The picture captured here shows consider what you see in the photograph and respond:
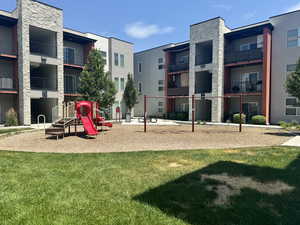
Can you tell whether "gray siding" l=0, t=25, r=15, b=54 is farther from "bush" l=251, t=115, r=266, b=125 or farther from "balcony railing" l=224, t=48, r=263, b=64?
"bush" l=251, t=115, r=266, b=125

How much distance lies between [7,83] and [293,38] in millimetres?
31223

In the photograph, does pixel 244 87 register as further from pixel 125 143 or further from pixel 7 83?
pixel 7 83

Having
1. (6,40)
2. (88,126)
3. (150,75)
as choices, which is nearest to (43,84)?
(6,40)

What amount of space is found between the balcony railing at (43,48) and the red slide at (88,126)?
12.9 meters

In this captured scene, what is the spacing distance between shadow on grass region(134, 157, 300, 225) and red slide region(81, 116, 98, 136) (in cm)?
941

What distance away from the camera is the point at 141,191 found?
185 inches

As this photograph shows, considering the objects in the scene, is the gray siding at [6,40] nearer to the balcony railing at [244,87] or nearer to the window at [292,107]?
the balcony railing at [244,87]

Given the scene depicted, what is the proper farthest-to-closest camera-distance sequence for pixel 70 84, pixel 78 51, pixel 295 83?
pixel 78 51
pixel 70 84
pixel 295 83

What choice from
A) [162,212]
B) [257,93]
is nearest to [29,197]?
[162,212]

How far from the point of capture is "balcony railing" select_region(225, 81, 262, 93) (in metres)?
24.4

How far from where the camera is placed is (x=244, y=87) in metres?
25.6

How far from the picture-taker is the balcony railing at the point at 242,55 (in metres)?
23.5

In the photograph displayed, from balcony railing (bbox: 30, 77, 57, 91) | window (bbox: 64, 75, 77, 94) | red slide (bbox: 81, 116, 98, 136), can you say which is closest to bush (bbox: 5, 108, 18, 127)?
balcony railing (bbox: 30, 77, 57, 91)

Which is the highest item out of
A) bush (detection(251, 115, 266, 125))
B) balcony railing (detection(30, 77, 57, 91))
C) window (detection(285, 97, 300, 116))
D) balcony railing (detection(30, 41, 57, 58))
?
balcony railing (detection(30, 41, 57, 58))
